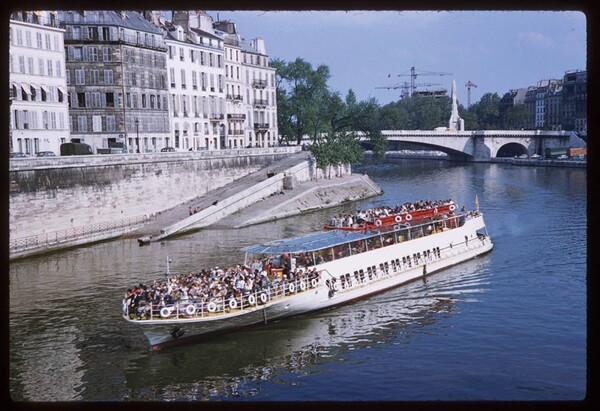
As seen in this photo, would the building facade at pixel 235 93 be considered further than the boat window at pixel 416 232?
Yes

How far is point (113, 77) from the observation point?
4378 centimetres

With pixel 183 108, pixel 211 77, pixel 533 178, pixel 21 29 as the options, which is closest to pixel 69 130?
pixel 21 29

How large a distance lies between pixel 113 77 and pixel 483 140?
5079cm

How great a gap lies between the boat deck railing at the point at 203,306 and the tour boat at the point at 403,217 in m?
6.79

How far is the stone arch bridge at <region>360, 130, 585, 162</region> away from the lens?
7831 cm

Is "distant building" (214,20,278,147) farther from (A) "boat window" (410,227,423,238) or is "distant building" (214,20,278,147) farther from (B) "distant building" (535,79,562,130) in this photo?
(B) "distant building" (535,79,562,130)

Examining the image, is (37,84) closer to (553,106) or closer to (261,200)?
(261,200)

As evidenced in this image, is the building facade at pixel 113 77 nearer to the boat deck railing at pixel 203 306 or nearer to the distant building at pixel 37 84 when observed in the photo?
the distant building at pixel 37 84

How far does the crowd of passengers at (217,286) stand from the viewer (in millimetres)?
18312

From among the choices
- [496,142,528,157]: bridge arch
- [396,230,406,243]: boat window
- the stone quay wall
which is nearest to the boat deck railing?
[396,230,406,243]: boat window

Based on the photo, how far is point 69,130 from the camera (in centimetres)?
4172

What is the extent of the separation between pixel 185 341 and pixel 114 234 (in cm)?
1792

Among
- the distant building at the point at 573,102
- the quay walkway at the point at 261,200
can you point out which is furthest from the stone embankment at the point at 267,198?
the distant building at the point at 573,102

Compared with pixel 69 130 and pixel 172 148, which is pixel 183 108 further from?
pixel 69 130
